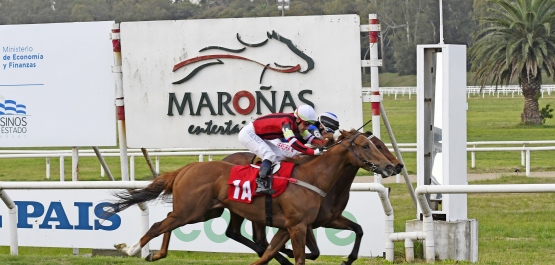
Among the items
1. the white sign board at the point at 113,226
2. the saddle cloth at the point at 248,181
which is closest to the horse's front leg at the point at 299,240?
the saddle cloth at the point at 248,181

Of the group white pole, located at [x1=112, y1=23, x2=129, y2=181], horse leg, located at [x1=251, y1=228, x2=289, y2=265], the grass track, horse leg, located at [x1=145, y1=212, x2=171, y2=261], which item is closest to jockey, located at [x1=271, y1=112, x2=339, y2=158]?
horse leg, located at [x1=251, y1=228, x2=289, y2=265]

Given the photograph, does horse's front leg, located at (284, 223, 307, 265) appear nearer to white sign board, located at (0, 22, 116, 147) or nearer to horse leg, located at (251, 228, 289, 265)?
horse leg, located at (251, 228, 289, 265)

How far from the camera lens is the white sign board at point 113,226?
27.8 ft

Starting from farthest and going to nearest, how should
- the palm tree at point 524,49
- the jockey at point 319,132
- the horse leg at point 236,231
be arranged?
the palm tree at point 524,49
the horse leg at point 236,231
the jockey at point 319,132

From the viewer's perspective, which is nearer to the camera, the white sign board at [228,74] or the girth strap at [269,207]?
the girth strap at [269,207]

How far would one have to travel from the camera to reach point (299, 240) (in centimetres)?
695

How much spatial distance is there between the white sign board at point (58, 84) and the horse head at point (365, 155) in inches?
130

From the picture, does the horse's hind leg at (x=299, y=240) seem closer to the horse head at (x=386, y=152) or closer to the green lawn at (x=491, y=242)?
the horse head at (x=386, y=152)

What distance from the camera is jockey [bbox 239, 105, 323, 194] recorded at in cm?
711

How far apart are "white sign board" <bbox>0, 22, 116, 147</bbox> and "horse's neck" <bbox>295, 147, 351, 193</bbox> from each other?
309 cm

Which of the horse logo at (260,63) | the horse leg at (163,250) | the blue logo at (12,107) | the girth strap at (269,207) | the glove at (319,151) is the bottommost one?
the horse leg at (163,250)

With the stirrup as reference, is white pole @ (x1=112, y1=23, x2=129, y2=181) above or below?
above

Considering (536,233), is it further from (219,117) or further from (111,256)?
(111,256)

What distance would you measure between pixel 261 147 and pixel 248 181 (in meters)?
0.37
